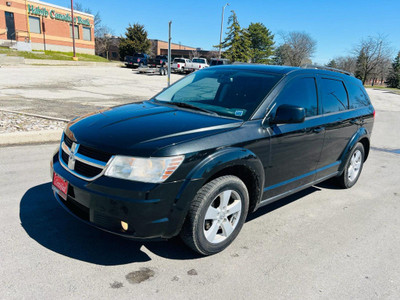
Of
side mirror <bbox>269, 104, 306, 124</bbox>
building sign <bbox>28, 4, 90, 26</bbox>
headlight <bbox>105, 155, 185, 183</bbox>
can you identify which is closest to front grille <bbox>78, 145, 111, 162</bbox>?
headlight <bbox>105, 155, 185, 183</bbox>

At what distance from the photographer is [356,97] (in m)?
5.02

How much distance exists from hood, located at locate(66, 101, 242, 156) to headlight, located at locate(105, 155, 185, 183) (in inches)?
2.5

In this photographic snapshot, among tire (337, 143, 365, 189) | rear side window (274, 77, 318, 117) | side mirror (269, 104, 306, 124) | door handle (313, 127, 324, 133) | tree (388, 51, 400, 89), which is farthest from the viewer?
tree (388, 51, 400, 89)

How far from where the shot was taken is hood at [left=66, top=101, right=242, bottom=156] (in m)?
2.63

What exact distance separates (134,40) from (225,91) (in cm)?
5518

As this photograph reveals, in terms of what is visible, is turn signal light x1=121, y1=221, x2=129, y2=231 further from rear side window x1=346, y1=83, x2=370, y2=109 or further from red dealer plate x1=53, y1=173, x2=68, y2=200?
rear side window x1=346, y1=83, x2=370, y2=109

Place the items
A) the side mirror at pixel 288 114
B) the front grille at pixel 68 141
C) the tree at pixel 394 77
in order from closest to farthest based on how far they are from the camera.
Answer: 1. the front grille at pixel 68 141
2. the side mirror at pixel 288 114
3. the tree at pixel 394 77

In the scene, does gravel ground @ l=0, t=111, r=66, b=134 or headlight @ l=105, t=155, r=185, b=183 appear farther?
gravel ground @ l=0, t=111, r=66, b=134

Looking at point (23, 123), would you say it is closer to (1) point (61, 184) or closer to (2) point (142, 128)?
(1) point (61, 184)

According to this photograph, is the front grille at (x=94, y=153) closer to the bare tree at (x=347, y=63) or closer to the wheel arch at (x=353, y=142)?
the wheel arch at (x=353, y=142)

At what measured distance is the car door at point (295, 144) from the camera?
344 cm

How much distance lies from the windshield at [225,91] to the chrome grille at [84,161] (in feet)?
4.44

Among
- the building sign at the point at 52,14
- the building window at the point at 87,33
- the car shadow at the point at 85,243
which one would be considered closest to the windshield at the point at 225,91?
the car shadow at the point at 85,243

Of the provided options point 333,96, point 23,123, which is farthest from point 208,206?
point 23,123
